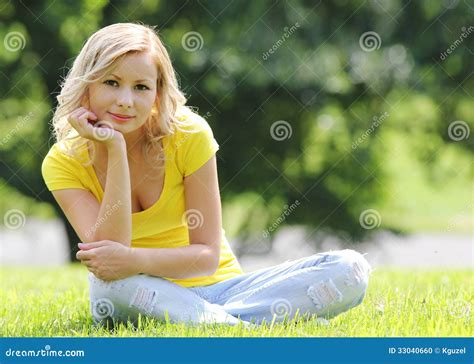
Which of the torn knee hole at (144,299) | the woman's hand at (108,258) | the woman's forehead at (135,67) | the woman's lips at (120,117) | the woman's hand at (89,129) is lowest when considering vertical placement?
the torn knee hole at (144,299)

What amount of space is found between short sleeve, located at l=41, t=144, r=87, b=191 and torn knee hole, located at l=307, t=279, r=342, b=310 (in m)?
0.93

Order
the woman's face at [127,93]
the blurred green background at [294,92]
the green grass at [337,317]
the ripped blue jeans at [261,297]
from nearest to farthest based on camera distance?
the green grass at [337,317], the woman's face at [127,93], the ripped blue jeans at [261,297], the blurred green background at [294,92]

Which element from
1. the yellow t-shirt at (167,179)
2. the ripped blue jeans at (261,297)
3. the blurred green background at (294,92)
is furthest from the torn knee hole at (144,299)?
the blurred green background at (294,92)

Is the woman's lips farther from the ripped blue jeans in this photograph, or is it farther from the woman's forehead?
the ripped blue jeans

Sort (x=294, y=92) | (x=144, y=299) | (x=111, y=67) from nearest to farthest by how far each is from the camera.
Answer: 1. (x=111, y=67)
2. (x=144, y=299)
3. (x=294, y=92)

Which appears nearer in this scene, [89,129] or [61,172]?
[89,129]

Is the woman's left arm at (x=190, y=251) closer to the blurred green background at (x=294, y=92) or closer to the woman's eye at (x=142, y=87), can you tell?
the woman's eye at (x=142, y=87)

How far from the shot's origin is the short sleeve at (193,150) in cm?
298

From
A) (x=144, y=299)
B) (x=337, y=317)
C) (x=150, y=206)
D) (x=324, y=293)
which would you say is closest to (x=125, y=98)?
(x=150, y=206)

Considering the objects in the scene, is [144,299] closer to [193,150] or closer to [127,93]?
[193,150]

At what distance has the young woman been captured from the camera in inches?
111

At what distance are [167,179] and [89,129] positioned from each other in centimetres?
38

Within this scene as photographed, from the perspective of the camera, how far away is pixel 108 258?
9.23ft
